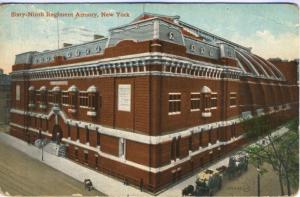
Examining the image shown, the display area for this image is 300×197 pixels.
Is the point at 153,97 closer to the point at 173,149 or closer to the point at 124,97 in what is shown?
the point at 124,97

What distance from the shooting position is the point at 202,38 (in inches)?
223

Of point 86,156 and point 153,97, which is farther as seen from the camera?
point 86,156

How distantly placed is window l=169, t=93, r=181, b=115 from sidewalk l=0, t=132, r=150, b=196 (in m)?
1.57

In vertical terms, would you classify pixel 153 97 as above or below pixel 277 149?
above

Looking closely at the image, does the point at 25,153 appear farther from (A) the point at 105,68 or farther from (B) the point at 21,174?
(A) the point at 105,68

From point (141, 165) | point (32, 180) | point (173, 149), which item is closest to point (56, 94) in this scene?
point (32, 180)

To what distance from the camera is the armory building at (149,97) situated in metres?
5.27

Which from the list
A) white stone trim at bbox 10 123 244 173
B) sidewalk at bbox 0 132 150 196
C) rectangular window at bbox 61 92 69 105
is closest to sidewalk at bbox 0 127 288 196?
sidewalk at bbox 0 132 150 196

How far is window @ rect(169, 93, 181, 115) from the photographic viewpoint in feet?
17.7

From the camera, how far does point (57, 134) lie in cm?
640

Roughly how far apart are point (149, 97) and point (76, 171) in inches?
87.1

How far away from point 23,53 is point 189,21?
10.8 ft

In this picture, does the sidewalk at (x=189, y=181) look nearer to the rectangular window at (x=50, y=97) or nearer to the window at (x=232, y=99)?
the window at (x=232, y=99)

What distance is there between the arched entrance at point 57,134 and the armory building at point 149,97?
0.9 inches
